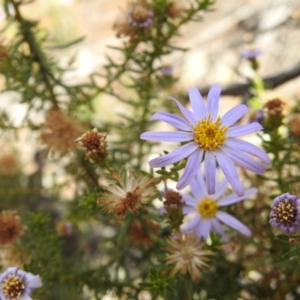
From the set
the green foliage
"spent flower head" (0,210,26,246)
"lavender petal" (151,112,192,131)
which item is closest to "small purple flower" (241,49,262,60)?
the green foliage

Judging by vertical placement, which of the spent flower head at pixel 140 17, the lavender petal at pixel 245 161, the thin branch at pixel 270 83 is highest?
the thin branch at pixel 270 83

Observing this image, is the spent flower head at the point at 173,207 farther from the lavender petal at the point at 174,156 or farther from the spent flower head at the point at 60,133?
the spent flower head at the point at 60,133

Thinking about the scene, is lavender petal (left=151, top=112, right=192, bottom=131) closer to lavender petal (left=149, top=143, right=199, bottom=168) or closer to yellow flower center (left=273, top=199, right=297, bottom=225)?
lavender petal (left=149, top=143, right=199, bottom=168)

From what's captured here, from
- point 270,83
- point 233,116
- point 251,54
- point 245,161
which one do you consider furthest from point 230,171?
point 270,83

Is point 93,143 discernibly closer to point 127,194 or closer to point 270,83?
point 127,194

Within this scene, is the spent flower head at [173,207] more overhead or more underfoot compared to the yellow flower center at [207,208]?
more underfoot

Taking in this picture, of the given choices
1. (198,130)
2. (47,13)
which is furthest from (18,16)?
(47,13)

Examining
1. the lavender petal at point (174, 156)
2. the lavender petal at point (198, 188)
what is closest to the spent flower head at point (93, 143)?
the lavender petal at point (174, 156)
